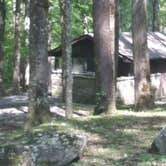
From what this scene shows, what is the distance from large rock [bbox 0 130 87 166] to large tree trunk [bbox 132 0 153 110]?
30.1 ft

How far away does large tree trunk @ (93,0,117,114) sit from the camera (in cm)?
1581

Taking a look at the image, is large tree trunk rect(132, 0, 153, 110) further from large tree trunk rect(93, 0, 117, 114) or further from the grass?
large tree trunk rect(93, 0, 117, 114)

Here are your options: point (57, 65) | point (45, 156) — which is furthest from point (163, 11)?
point (45, 156)

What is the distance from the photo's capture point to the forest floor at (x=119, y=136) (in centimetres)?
903

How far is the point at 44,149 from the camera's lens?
8.40 meters

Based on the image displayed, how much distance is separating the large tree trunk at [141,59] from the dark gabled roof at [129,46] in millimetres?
9369

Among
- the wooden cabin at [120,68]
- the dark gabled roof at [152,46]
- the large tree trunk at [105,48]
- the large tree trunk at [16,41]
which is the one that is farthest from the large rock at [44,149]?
the large tree trunk at [16,41]

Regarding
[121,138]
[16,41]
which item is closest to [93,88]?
[16,41]

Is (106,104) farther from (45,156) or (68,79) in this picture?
(45,156)

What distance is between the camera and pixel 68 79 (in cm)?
1484

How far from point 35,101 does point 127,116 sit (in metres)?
3.65

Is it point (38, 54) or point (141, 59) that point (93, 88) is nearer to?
point (141, 59)

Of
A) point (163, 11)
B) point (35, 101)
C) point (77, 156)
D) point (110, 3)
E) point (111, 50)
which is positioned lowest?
point (77, 156)

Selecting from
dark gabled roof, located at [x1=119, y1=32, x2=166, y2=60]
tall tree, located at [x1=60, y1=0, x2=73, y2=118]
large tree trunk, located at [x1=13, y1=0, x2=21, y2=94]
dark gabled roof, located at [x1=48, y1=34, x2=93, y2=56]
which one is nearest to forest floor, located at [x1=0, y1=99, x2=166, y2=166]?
tall tree, located at [x1=60, y1=0, x2=73, y2=118]
